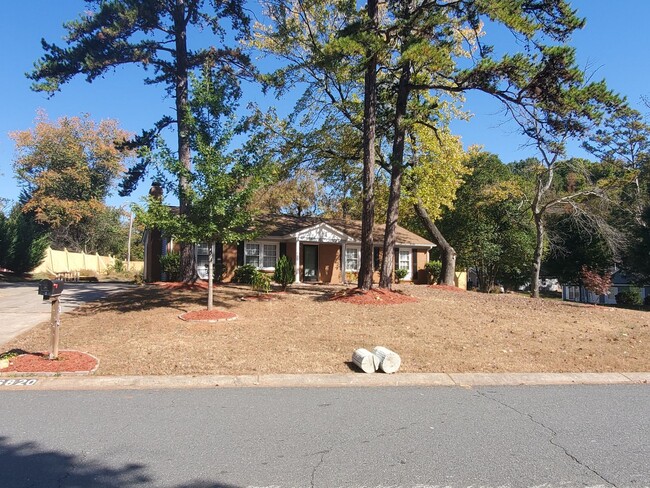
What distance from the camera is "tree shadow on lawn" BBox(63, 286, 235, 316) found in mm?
13750

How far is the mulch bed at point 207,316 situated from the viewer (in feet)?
39.3

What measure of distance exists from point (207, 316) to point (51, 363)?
14.9 ft

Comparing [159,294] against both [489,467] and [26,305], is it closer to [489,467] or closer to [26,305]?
[26,305]

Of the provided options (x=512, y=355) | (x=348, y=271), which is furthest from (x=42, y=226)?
(x=512, y=355)

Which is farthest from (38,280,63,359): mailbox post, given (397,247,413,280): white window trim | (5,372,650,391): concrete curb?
(397,247,413,280): white window trim

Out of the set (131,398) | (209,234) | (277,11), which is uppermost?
(277,11)

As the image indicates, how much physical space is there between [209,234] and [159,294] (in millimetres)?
5517

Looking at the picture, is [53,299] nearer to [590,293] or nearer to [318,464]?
[318,464]

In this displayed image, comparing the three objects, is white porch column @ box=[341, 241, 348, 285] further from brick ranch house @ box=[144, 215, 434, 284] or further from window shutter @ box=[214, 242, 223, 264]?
window shutter @ box=[214, 242, 223, 264]

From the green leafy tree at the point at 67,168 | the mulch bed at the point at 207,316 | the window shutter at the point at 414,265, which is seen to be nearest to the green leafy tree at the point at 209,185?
the mulch bed at the point at 207,316

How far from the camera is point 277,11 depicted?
1941cm

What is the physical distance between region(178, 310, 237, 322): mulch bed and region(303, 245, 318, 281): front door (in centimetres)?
1263

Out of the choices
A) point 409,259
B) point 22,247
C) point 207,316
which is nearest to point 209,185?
point 207,316

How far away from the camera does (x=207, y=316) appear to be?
481 inches
